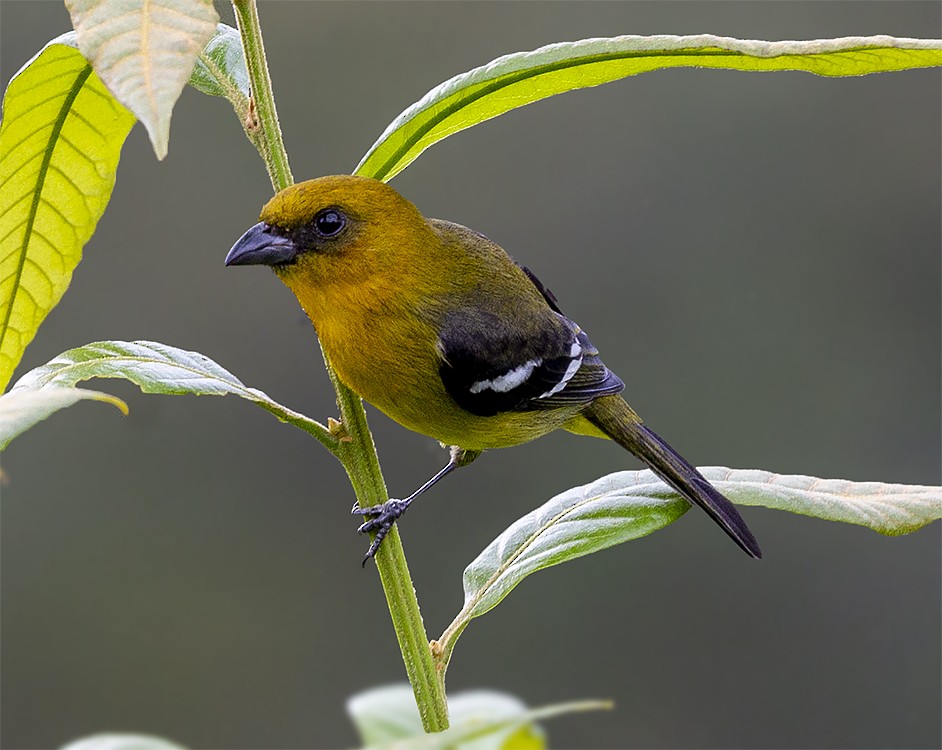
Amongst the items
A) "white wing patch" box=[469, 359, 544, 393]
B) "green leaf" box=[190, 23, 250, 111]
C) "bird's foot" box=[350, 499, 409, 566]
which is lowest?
"bird's foot" box=[350, 499, 409, 566]

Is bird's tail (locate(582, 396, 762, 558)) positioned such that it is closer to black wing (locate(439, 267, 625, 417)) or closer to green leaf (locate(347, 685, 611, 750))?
black wing (locate(439, 267, 625, 417))

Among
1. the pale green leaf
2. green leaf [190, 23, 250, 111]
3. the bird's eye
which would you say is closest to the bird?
the bird's eye

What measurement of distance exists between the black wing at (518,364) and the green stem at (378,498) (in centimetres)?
52

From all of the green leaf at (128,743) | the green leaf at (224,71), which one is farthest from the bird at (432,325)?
the green leaf at (128,743)

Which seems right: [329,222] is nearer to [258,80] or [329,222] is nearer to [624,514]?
[258,80]

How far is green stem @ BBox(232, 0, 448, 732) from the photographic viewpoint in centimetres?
99

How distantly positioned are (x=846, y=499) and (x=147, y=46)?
2.83 ft

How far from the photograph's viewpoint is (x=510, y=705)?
3.54ft

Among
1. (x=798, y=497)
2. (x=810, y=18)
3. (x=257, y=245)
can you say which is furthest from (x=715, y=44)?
(x=810, y=18)

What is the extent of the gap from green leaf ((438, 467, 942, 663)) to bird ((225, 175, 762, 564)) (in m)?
0.08

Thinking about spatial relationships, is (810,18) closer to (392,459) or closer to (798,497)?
(392,459)

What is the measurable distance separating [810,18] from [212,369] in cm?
396

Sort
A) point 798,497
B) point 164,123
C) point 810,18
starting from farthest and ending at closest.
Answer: point 810,18
point 798,497
point 164,123

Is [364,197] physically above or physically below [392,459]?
above
